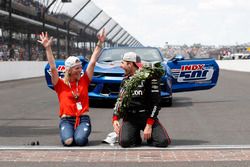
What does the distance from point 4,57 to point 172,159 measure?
2123cm

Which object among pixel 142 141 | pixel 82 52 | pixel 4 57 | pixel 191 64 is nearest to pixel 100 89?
pixel 191 64

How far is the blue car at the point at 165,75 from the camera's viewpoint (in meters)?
11.1

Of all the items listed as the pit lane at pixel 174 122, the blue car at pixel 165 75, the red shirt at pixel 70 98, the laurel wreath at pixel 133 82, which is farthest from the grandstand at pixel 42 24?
the laurel wreath at pixel 133 82

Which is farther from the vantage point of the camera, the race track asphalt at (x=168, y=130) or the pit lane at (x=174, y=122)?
the pit lane at (x=174, y=122)

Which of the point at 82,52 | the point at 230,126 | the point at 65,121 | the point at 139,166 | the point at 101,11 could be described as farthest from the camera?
the point at 82,52

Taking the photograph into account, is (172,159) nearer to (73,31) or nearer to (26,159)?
(26,159)

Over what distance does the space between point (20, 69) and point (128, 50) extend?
56.1 feet

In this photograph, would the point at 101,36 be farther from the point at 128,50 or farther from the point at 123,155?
the point at 128,50

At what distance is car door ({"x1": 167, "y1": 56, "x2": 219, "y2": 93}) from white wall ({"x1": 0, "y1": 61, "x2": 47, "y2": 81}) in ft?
47.4

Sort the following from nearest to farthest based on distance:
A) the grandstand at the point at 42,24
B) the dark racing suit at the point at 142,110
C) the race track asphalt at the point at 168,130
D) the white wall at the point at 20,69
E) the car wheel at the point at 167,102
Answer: the race track asphalt at the point at 168,130 < the dark racing suit at the point at 142,110 < the car wheel at the point at 167,102 < the white wall at the point at 20,69 < the grandstand at the point at 42,24

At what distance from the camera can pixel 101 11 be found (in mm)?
39781

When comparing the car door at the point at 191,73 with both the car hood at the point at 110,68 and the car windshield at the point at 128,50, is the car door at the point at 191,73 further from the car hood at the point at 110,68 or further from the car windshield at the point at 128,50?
the car hood at the point at 110,68

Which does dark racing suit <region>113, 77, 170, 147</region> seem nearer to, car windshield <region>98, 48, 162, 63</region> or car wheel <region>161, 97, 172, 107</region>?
car wheel <region>161, 97, 172, 107</region>

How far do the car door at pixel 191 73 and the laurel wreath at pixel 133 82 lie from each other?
16.6 ft
